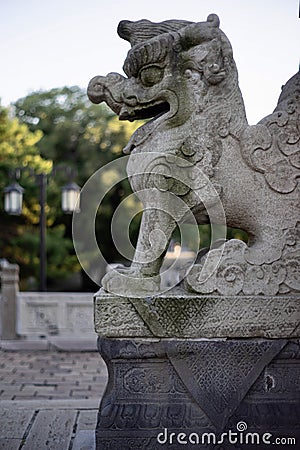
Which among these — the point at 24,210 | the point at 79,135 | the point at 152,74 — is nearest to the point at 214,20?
the point at 152,74

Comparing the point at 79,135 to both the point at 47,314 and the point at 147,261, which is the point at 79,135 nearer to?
the point at 47,314

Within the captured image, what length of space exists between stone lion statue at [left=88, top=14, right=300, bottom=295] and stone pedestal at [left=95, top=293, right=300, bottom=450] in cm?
15

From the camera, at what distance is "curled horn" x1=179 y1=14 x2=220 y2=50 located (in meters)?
3.73

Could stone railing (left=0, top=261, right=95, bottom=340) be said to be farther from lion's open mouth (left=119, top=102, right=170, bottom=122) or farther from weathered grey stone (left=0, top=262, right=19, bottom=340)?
lion's open mouth (left=119, top=102, right=170, bottom=122)

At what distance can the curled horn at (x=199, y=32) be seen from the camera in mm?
3730

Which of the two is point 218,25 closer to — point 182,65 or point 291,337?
point 182,65

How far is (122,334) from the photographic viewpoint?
11.7 ft

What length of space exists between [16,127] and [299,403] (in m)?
14.0

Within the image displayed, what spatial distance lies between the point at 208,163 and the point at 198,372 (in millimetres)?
1261

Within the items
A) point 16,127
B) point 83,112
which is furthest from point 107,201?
point 16,127

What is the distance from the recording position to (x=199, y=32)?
3.73 metres

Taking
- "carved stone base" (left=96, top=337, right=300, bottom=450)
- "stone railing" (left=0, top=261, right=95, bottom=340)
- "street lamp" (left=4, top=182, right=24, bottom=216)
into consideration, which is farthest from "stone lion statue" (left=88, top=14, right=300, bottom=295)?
"street lamp" (left=4, top=182, right=24, bottom=216)

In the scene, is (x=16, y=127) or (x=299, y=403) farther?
(x=16, y=127)

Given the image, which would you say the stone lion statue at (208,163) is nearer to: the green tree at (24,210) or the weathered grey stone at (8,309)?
the weathered grey stone at (8,309)
